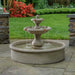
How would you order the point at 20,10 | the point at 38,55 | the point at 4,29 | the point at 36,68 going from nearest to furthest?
the point at 36,68, the point at 38,55, the point at 4,29, the point at 20,10

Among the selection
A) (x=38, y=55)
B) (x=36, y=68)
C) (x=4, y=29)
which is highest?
(x=4, y=29)

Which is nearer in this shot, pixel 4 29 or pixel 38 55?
pixel 38 55

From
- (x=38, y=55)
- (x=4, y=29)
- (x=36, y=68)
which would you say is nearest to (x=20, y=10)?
(x=4, y=29)

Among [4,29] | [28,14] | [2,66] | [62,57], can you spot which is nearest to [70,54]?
[62,57]

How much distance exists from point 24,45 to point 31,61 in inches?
51.1

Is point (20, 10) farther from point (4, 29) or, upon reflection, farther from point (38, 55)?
point (38, 55)

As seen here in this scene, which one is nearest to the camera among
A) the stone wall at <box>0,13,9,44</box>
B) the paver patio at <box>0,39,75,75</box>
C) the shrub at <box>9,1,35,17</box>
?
the paver patio at <box>0,39,75,75</box>

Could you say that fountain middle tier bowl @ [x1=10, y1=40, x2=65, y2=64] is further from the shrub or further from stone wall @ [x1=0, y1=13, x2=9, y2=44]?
the shrub

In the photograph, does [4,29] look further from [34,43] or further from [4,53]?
[34,43]

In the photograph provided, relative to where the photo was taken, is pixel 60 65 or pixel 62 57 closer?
pixel 60 65

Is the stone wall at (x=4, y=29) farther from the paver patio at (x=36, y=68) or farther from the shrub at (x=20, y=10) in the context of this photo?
the shrub at (x=20, y=10)

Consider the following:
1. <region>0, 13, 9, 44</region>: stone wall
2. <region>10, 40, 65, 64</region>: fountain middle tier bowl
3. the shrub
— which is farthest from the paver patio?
the shrub

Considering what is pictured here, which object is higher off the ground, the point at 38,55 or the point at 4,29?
the point at 4,29

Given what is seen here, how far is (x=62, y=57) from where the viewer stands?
6.50 meters
